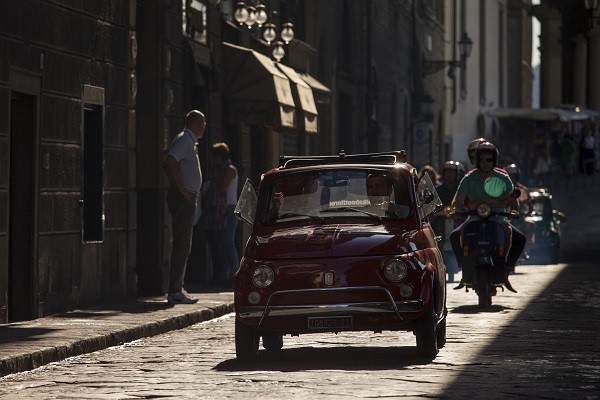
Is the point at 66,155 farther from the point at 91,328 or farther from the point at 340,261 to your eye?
the point at 340,261

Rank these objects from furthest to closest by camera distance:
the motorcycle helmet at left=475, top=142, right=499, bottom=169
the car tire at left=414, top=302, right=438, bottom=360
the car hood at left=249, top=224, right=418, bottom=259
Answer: the motorcycle helmet at left=475, top=142, right=499, bottom=169 → the car hood at left=249, top=224, right=418, bottom=259 → the car tire at left=414, top=302, right=438, bottom=360

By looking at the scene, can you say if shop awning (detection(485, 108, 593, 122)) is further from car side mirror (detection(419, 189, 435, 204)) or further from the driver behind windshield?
the driver behind windshield

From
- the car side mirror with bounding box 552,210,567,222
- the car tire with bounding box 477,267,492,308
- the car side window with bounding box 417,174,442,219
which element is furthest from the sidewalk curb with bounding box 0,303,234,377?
the car side mirror with bounding box 552,210,567,222

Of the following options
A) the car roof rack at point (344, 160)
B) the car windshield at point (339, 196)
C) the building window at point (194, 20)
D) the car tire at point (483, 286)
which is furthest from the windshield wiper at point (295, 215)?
the building window at point (194, 20)

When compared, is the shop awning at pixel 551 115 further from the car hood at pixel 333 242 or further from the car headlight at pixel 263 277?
the car headlight at pixel 263 277

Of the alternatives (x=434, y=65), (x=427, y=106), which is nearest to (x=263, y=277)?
(x=427, y=106)

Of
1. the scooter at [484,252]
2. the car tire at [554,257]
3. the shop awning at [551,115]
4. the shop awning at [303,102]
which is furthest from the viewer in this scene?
the shop awning at [551,115]

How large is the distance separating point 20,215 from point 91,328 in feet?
5.79

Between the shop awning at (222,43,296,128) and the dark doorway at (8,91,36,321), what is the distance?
9055 mm

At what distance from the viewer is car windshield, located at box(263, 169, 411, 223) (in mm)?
13875

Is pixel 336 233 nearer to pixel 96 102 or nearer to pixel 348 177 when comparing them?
pixel 348 177

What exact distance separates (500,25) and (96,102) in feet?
189

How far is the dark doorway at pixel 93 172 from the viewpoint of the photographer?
62.1ft

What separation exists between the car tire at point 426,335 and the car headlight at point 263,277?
104 centimetres
